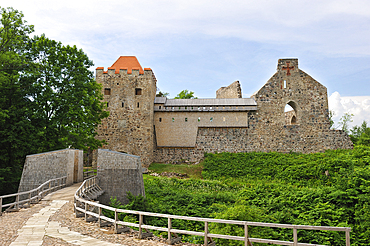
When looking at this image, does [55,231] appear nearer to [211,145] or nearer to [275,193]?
[275,193]

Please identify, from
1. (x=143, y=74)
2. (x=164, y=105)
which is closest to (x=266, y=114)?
(x=164, y=105)

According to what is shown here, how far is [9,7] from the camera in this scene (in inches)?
709

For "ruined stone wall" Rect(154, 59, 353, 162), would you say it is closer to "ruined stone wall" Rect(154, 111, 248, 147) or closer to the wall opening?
"ruined stone wall" Rect(154, 111, 248, 147)

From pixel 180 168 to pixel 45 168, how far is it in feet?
39.0

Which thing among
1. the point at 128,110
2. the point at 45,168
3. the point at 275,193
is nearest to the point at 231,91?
the point at 128,110

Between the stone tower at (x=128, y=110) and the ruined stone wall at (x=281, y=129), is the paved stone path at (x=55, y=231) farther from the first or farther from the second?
the ruined stone wall at (x=281, y=129)

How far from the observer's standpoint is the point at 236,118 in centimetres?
2680

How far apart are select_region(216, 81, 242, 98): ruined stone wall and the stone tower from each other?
10.9 meters

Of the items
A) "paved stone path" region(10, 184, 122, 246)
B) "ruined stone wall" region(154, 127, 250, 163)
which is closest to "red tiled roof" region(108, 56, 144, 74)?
"ruined stone wall" region(154, 127, 250, 163)

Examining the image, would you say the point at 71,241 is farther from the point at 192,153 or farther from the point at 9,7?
the point at 192,153

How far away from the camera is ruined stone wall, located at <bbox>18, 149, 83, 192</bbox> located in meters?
14.9

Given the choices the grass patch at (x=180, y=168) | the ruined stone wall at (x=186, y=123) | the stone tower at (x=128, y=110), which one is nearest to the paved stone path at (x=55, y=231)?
the grass patch at (x=180, y=168)

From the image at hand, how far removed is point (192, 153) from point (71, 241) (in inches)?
814

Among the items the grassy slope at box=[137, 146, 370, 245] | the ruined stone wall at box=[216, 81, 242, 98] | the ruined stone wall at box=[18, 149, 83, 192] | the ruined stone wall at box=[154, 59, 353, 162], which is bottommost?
the grassy slope at box=[137, 146, 370, 245]
